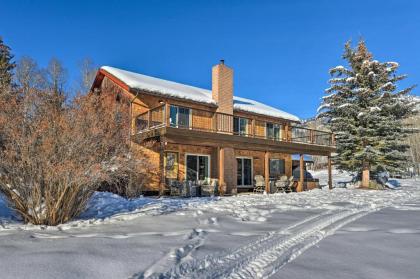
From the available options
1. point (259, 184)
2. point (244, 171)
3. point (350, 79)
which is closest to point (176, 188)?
point (259, 184)

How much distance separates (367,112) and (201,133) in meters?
10.6

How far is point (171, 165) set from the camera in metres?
13.9

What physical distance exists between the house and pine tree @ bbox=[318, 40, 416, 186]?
1.72 metres

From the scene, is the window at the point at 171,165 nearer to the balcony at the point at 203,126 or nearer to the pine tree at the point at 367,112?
the balcony at the point at 203,126

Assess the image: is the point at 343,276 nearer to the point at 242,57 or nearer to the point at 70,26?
the point at 242,57

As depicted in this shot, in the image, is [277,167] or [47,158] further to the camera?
[277,167]

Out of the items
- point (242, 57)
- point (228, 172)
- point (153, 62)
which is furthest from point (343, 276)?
point (153, 62)

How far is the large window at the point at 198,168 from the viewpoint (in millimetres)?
14508

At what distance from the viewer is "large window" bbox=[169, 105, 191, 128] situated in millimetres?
14031

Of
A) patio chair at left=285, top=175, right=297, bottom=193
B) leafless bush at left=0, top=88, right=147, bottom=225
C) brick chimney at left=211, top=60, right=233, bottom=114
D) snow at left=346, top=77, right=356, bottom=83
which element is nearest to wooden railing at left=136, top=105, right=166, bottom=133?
brick chimney at left=211, top=60, right=233, bottom=114

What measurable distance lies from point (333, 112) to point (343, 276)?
17.8 metres

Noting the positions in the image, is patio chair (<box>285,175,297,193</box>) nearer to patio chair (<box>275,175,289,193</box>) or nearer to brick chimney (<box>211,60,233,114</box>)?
patio chair (<box>275,175,289,193</box>)

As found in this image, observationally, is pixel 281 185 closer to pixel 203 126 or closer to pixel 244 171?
pixel 244 171

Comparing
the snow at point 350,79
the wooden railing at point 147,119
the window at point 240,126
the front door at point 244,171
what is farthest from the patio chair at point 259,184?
the snow at point 350,79
